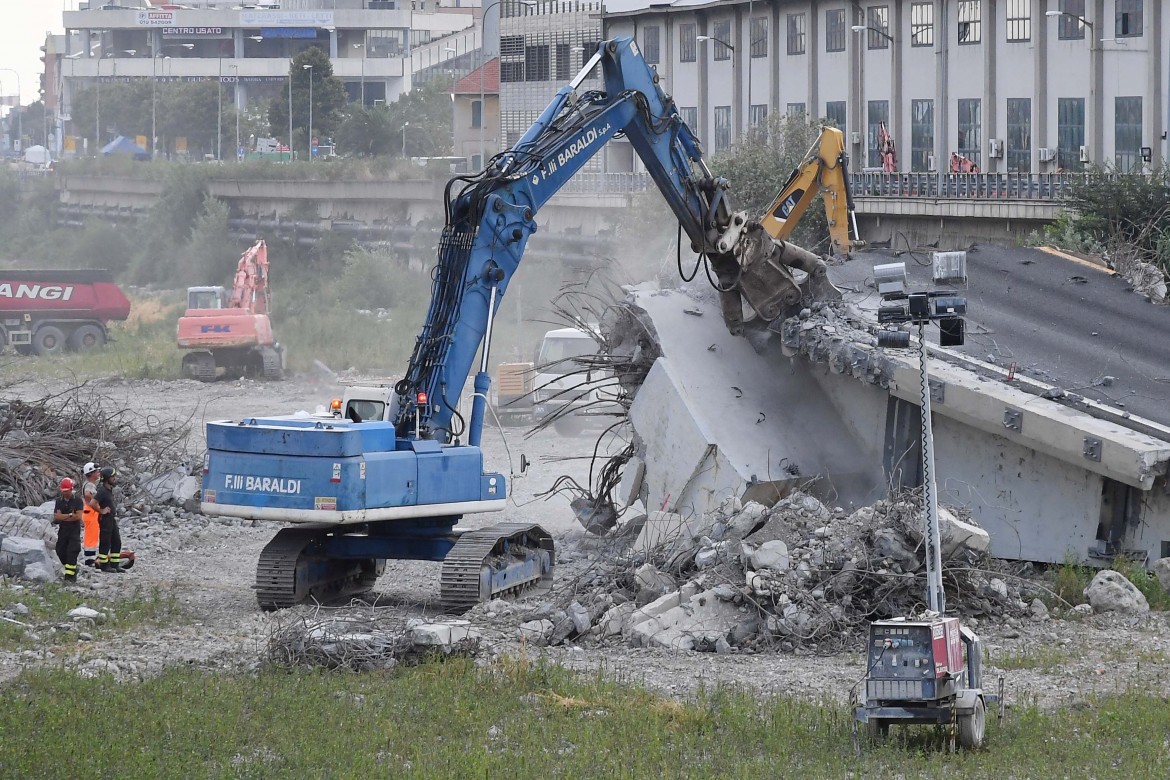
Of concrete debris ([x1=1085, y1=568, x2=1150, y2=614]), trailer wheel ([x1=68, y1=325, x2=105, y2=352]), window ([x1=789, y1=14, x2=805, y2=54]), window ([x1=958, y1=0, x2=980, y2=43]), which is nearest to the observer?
concrete debris ([x1=1085, y1=568, x2=1150, y2=614])

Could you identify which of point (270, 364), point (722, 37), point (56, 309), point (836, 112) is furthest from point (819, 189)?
point (722, 37)

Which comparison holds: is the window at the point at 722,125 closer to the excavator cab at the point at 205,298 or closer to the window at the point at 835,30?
the window at the point at 835,30

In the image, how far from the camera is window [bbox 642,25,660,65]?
59.3 metres

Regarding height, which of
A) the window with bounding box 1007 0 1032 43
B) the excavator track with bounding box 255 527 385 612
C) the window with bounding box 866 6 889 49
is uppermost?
the window with bounding box 866 6 889 49

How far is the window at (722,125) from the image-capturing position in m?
56.8

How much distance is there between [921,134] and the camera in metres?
49.3

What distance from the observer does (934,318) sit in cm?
1145

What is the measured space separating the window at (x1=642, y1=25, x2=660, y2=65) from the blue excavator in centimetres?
4230

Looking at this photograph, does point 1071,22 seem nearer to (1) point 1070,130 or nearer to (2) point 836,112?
(1) point 1070,130

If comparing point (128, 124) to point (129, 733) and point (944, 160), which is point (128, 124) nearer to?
point (944, 160)

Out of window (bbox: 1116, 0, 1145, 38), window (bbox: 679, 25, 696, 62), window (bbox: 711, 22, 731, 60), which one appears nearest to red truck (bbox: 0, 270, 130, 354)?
window (bbox: 679, 25, 696, 62)

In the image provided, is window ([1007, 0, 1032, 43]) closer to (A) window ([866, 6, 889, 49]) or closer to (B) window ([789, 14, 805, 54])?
(A) window ([866, 6, 889, 49])

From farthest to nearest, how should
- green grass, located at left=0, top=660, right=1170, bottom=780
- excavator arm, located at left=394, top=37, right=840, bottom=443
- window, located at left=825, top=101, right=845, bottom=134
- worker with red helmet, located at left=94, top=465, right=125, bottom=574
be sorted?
window, located at left=825, top=101, right=845, bottom=134, worker with red helmet, located at left=94, top=465, right=125, bottom=574, excavator arm, located at left=394, top=37, right=840, bottom=443, green grass, located at left=0, top=660, right=1170, bottom=780

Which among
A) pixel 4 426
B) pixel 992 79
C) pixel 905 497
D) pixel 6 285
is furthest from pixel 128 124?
pixel 905 497
